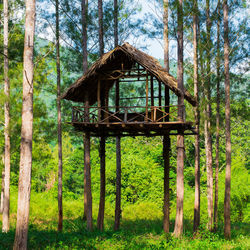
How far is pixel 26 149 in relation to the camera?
8992 millimetres

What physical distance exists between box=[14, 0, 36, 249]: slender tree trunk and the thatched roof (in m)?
4.60

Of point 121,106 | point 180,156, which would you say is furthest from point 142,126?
point 180,156

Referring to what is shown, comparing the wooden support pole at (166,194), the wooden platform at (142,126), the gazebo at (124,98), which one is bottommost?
the wooden support pole at (166,194)

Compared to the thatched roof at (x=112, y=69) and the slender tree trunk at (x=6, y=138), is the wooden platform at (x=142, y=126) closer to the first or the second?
the thatched roof at (x=112, y=69)

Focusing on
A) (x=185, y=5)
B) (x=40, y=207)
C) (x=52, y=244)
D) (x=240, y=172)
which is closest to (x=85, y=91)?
(x=185, y=5)

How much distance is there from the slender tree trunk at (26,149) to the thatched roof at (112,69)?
4.60 metres

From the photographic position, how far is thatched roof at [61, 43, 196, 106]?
1346 centimetres

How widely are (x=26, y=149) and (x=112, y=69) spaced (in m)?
6.99

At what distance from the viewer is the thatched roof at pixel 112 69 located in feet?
44.2

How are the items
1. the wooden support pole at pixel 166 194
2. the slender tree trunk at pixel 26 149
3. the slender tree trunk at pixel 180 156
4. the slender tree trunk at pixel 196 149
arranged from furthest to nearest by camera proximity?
the slender tree trunk at pixel 196 149 < the wooden support pole at pixel 166 194 < the slender tree trunk at pixel 180 156 < the slender tree trunk at pixel 26 149

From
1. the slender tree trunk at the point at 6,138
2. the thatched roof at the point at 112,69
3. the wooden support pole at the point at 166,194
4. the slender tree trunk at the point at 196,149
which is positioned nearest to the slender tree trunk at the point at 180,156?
the thatched roof at the point at 112,69

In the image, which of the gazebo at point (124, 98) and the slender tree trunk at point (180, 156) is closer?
the gazebo at point (124, 98)

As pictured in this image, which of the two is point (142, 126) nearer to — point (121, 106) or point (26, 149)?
point (121, 106)

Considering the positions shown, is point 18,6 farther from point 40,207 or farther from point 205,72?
point 40,207
